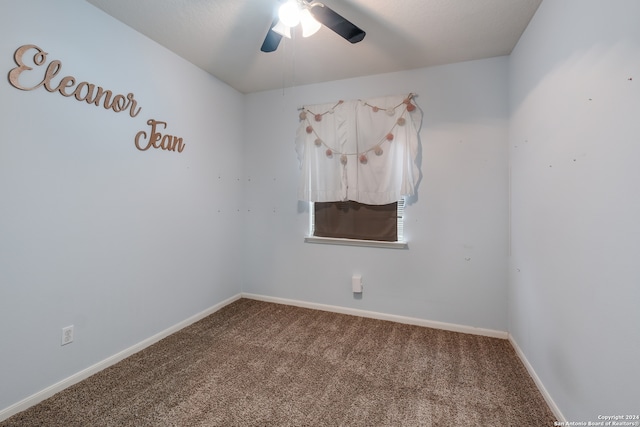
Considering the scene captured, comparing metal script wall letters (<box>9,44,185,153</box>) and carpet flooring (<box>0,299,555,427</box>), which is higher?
metal script wall letters (<box>9,44,185,153</box>)

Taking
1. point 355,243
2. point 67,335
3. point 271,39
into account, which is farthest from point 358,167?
point 67,335

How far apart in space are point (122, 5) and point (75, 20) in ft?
0.98

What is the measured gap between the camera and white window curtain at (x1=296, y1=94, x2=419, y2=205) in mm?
2668

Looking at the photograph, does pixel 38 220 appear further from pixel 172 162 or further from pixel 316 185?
pixel 316 185

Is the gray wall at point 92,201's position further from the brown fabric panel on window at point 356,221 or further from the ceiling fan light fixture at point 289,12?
the ceiling fan light fixture at point 289,12

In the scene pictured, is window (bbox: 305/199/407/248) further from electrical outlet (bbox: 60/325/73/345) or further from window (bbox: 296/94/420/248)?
electrical outlet (bbox: 60/325/73/345)

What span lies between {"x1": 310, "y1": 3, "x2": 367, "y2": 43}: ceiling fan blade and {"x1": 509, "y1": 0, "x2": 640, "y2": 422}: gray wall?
110 cm

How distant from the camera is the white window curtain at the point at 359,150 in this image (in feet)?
8.75

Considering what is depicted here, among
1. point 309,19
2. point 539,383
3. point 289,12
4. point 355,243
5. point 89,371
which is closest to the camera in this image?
point 289,12

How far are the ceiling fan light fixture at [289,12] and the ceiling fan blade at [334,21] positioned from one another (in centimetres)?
9

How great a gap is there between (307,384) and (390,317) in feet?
4.17

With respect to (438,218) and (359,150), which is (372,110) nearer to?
(359,150)

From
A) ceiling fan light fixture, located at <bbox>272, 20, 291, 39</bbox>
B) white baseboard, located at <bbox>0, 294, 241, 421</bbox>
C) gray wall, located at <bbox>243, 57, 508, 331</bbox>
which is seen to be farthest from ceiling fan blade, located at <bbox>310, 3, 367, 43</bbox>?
white baseboard, located at <bbox>0, 294, 241, 421</bbox>

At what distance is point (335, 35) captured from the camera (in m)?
2.12
